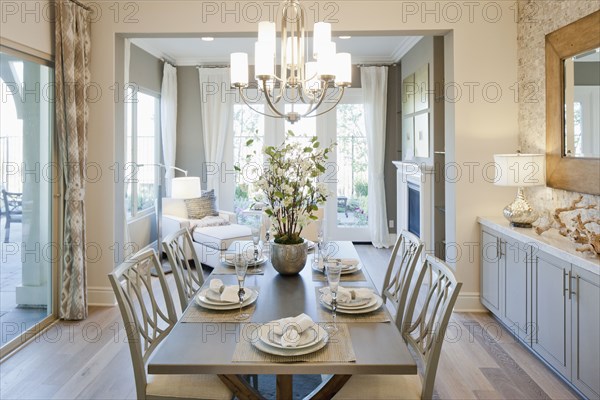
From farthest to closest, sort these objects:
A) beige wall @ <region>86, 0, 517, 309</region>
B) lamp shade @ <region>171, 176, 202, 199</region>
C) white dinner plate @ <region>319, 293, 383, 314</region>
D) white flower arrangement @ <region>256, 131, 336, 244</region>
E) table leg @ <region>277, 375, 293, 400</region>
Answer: lamp shade @ <region>171, 176, 202, 199</region> < beige wall @ <region>86, 0, 517, 309</region> < white flower arrangement @ <region>256, 131, 336, 244</region> < white dinner plate @ <region>319, 293, 383, 314</region> < table leg @ <region>277, 375, 293, 400</region>

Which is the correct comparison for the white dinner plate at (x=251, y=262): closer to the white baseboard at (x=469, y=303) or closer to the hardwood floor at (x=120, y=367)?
the hardwood floor at (x=120, y=367)

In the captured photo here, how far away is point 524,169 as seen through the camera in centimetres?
327

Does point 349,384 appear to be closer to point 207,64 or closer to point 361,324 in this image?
point 361,324

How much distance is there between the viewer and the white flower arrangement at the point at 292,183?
2.21 metres

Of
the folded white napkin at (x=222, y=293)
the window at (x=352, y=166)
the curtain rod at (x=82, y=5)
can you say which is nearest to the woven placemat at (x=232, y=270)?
the folded white napkin at (x=222, y=293)

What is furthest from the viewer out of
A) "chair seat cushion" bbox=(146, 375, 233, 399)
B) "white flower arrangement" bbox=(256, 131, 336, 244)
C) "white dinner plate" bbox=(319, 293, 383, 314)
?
"white flower arrangement" bbox=(256, 131, 336, 244)

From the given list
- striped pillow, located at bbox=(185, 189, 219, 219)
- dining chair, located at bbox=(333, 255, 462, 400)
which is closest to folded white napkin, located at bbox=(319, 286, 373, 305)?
dining chair, located at bbox=(333, 255, 462, 400)

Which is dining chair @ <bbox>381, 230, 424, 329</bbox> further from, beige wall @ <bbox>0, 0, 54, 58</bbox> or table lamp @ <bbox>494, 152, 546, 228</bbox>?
beige wall @ <bbox>0, 0, 54, 58</bbox>

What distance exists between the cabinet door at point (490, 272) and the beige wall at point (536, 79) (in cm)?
44

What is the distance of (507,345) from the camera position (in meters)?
3.26

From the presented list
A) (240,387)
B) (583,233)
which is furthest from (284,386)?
(583,233)

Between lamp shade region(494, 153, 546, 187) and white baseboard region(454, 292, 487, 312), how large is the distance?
1134 mm

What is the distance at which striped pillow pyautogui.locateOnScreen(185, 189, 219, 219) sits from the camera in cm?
590

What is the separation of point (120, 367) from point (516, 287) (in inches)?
106
